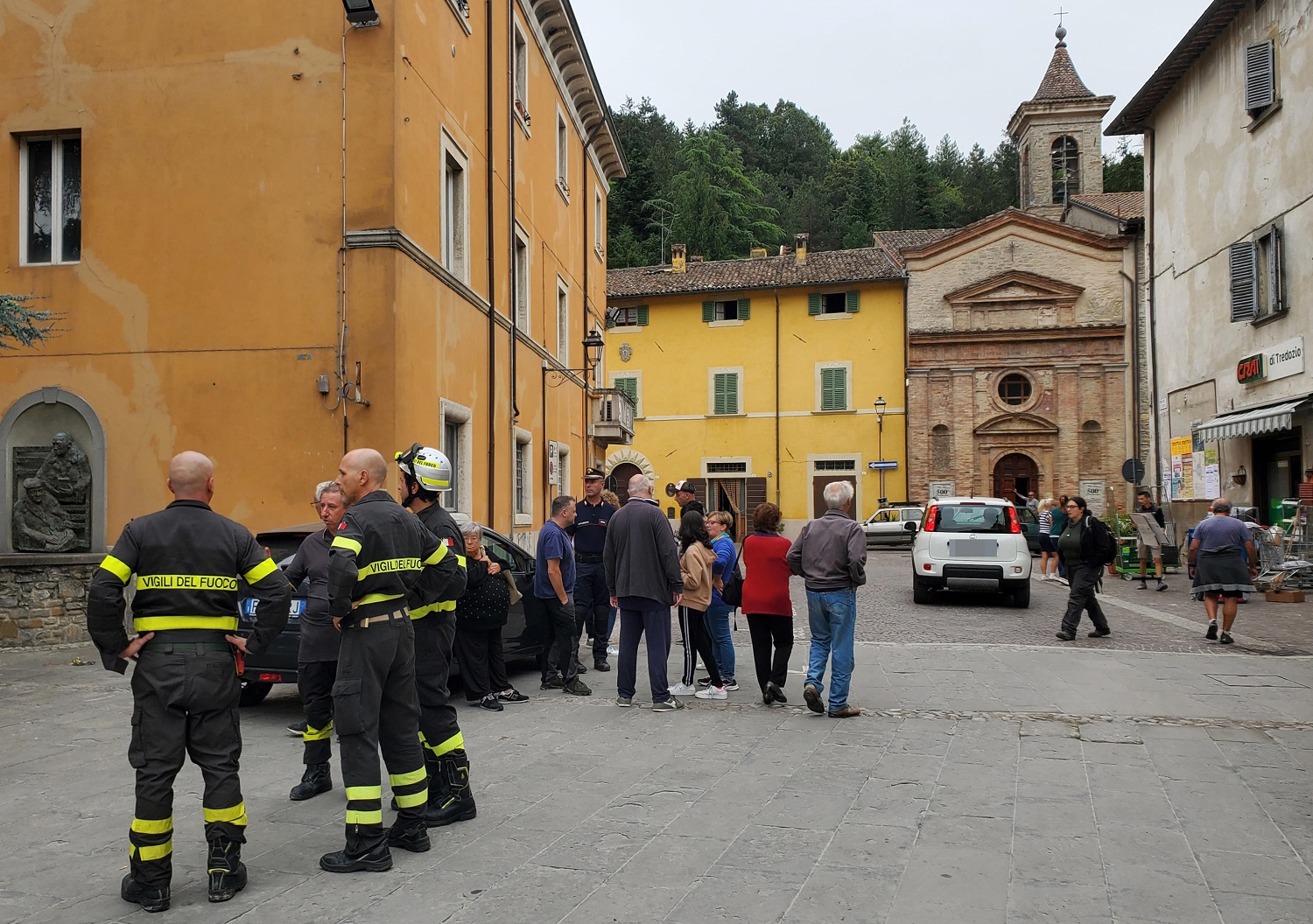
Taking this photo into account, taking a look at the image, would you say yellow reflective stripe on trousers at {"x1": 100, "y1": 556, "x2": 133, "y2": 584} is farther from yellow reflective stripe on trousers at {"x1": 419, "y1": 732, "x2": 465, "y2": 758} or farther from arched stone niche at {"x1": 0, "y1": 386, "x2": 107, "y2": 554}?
arched stone niche at {"x1": 0, "y1": 386, "x2": 107, "y2": 554}

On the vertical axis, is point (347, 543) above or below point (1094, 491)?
below

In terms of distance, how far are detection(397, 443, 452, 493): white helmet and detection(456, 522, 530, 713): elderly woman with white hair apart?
7.44 ft

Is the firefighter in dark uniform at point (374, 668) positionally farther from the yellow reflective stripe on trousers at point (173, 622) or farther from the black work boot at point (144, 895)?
the black work boot at point (144, 895)

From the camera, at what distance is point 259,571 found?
4.60m

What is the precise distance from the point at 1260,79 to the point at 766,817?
66.9 ft

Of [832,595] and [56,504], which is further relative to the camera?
[56,504]

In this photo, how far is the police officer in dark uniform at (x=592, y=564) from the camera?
1038 centimetres

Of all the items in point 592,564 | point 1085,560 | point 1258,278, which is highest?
point 1258,278

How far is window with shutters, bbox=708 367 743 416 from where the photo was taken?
4359 cm

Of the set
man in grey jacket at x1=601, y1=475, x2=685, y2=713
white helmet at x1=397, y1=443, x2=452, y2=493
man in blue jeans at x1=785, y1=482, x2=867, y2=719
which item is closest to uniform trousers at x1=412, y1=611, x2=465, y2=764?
white helmet at x1=397, y1=443, x2=452, y2=493

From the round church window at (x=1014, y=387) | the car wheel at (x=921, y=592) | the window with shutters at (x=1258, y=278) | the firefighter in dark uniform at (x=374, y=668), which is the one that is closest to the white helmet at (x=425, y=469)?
the firefighter in dark uniform at (x=374, y=668)

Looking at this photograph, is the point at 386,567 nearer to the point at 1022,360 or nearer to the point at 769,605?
the point at 769,605

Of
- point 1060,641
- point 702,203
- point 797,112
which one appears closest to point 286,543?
point 1060,641

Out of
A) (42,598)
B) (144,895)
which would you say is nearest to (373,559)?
(144,895)
